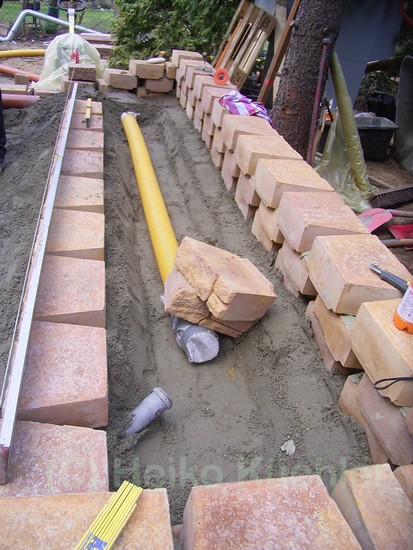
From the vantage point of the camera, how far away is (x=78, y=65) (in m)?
6.25

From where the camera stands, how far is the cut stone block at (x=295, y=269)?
2.75 m

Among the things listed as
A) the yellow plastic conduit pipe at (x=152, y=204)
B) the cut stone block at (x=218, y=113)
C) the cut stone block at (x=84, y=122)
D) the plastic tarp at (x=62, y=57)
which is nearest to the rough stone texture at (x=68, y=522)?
the yellow plastic conduit pipe at (x=152, y=204)

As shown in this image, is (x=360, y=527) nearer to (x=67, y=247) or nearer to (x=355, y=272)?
(x=355, y=272)

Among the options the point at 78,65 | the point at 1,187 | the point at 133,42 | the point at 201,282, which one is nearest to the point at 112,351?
the point at 201,282

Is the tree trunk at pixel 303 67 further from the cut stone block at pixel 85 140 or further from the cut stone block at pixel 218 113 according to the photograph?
the cut stone block at pixel 85 140

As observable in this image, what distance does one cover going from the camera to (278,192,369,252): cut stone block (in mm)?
2736

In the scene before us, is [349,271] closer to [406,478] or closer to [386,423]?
[386,423]

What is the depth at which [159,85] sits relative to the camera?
21.5 feet

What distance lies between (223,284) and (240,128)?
1933 millimetres

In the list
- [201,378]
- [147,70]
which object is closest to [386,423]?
[201,378]

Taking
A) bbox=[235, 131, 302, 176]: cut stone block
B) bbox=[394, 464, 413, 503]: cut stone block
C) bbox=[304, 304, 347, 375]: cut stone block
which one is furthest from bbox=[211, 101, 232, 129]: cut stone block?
Answer: bbox=[394, 464, 413, 503]: cut stone block

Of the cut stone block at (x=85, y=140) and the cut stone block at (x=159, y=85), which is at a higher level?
the cut stone block at (x=159, y=85)

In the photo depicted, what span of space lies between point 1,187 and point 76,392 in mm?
2988

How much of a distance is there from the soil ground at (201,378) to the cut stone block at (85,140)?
1.32 feet
